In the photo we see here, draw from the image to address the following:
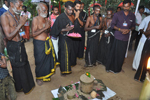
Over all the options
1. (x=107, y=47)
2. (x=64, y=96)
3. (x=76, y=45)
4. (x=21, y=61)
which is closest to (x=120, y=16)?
(x=107, y=47)

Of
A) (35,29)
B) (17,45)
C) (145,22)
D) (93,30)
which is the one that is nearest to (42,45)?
(35,29)

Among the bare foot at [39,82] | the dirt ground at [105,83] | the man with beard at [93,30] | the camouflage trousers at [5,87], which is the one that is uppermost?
the man with beard at [93,30]

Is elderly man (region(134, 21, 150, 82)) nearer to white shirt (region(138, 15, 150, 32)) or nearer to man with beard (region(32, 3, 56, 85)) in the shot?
white shirt (region(138, 15, 150, 32))

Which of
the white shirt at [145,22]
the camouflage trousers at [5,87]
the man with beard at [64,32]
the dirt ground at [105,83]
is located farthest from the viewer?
the white shirt at [145,22]

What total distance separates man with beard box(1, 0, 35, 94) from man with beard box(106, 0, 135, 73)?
9.45 ft

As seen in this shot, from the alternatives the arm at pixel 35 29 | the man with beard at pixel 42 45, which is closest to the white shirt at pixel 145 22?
the man with beard at pixel 42 45

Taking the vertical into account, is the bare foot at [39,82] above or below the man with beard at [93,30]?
below

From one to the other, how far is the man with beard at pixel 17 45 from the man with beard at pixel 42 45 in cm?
42

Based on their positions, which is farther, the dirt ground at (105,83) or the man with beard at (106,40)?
the man with beard at (106,40)

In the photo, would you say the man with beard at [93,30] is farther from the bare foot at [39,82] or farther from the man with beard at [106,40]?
the bare foot at [39,82]

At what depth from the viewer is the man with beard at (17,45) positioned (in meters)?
2.45

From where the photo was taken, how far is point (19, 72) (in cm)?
287

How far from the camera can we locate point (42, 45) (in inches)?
127

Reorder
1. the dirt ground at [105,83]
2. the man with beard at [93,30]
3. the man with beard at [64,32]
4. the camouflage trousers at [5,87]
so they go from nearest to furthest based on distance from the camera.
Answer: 1. the camouflage trousers at [5,87]
2. the dirt ground at [105,83]
3. the man with beard at [64,32]
4. the man with beard at [93,30]
